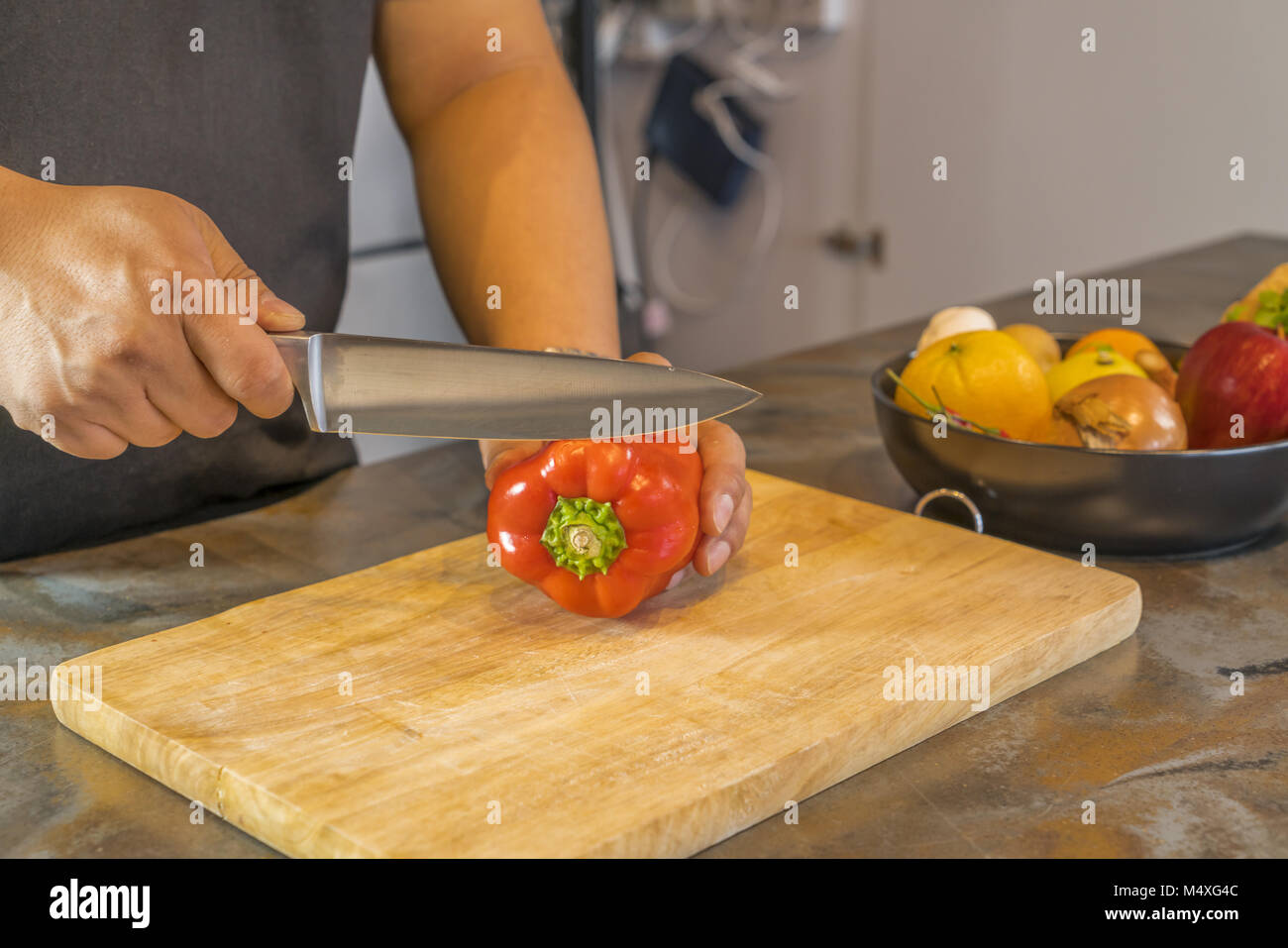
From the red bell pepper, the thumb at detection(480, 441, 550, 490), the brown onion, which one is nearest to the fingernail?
the red bell pepper

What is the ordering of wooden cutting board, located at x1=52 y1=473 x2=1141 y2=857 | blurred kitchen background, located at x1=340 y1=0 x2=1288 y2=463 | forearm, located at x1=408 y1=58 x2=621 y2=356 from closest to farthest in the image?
wooden cutting board, located at x1=52 y1=473 x2=1141 y2=857
forearm, located at x1=408 y1=58 x2=621 y2=356
blurred kitchen background, located at x1=340 y1=0 x2=1288 y2=463

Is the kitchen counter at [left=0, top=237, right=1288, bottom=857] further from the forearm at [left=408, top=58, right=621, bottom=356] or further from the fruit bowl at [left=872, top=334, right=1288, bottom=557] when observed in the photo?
the forearm at [left=408, top=58, right=621, bottom=356]

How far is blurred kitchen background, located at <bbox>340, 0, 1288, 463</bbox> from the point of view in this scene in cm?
246

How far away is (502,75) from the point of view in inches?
48.3

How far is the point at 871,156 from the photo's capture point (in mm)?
3125

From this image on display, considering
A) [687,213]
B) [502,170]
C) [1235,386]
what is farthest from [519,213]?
[687,213]

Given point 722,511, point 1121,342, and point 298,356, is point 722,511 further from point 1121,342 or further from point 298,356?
point 1121,342

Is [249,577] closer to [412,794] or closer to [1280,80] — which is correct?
[412,794]

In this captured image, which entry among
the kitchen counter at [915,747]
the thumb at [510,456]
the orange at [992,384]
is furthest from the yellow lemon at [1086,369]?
the thumb at [510,456]

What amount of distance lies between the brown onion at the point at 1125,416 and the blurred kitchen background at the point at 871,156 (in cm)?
161

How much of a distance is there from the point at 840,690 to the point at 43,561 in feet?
2.13

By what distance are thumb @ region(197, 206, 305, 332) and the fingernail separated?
31 cm

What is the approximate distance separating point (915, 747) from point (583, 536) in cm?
26
